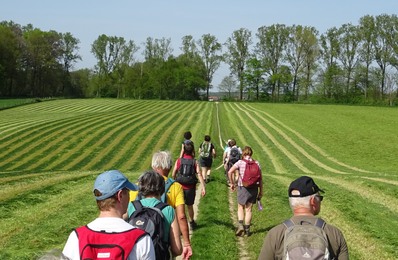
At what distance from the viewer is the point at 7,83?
10056 centimetres

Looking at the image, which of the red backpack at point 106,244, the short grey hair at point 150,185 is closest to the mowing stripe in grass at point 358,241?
the short grey hair at point 150,185

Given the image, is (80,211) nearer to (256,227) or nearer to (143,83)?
(256,227)

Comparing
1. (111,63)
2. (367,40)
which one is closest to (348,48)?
(367,40)

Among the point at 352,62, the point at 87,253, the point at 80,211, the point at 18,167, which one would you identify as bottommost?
the point at 18,167

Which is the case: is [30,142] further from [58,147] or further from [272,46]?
[272,46]

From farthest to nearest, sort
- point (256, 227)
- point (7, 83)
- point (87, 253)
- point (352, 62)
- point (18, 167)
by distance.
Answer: point (7, 83)
point (352, 62)
point (18, 167)
point (256, 227)
point (87, 253)

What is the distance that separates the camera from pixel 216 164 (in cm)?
2692

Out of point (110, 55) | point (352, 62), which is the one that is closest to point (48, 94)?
point (110, 55)

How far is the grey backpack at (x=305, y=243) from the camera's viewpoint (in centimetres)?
373

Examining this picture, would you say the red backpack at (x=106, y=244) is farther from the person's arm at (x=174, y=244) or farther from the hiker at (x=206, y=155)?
the hiker at (x=206, y=155)

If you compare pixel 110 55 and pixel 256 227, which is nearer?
pixel 256 227

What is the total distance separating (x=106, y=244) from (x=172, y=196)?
2.98m

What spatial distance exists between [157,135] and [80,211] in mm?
28382

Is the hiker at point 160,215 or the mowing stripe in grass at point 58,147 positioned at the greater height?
the hiker at point 160,215
